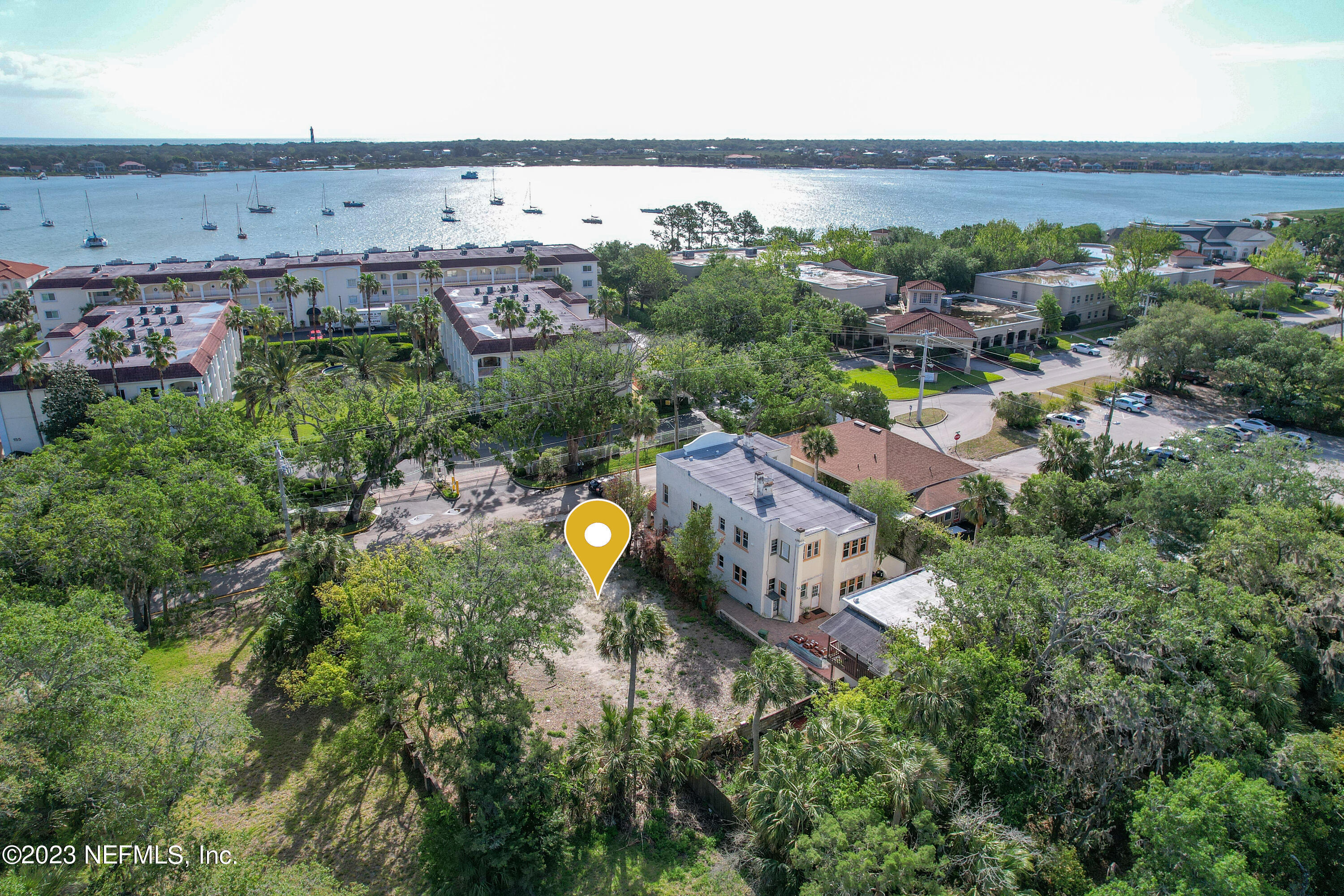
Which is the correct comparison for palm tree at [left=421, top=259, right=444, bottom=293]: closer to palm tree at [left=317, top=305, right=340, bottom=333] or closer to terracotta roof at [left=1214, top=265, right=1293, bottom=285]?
palm tree at [left=317, top=305, right=340, bottom=333]

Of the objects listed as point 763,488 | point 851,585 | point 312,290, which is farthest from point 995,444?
point 312,290

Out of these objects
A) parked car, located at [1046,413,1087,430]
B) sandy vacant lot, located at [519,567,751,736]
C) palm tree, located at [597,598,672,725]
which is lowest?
sandy vacant lot, located at [519,567,751,736]

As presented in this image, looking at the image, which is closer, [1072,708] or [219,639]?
[1072,708]

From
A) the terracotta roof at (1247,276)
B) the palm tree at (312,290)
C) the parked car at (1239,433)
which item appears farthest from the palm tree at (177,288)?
the terracotta roof at (1247,276)

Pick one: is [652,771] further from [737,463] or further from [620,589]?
[737,463]

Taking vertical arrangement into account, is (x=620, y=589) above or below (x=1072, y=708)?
below

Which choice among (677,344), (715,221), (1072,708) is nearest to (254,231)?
(715,221)

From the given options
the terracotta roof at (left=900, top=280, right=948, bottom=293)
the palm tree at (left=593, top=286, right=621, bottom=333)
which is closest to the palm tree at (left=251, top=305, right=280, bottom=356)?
the palm tree at (left=593, top=286, right=621, bottom=333)

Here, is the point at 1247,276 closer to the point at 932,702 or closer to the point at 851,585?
the point at 851,585
